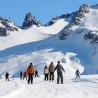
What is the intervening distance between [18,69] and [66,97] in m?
178

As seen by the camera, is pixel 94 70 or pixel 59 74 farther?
pixel 94 70

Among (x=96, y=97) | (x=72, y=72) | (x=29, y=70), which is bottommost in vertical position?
(x=96, y=97)

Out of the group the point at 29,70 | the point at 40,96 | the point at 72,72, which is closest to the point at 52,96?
the point at 40,96

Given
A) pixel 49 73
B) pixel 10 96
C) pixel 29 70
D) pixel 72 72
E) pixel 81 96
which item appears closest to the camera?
pixel 10 96

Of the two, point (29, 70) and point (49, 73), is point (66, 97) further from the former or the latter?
point (49, 73)

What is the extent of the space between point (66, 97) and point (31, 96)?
1.38 meters

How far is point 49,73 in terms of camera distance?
40.9 m

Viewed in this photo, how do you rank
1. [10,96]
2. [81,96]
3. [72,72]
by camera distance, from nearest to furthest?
[10,96] → [81,96] → [72,72]

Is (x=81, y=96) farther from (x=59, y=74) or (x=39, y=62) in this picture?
(x=39, y=62)

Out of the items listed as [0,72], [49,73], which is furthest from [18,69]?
[49,73]

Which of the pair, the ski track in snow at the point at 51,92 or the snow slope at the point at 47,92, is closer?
the snow slope at the point at 47,92

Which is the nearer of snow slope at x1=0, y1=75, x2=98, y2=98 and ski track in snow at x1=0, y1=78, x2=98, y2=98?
snow slope at x1=0, y1=75, x2=98, y2=98

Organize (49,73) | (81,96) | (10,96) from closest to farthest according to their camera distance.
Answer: (10,96) < (81,96) < (49,73)

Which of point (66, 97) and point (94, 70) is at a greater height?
point (94, 70)
